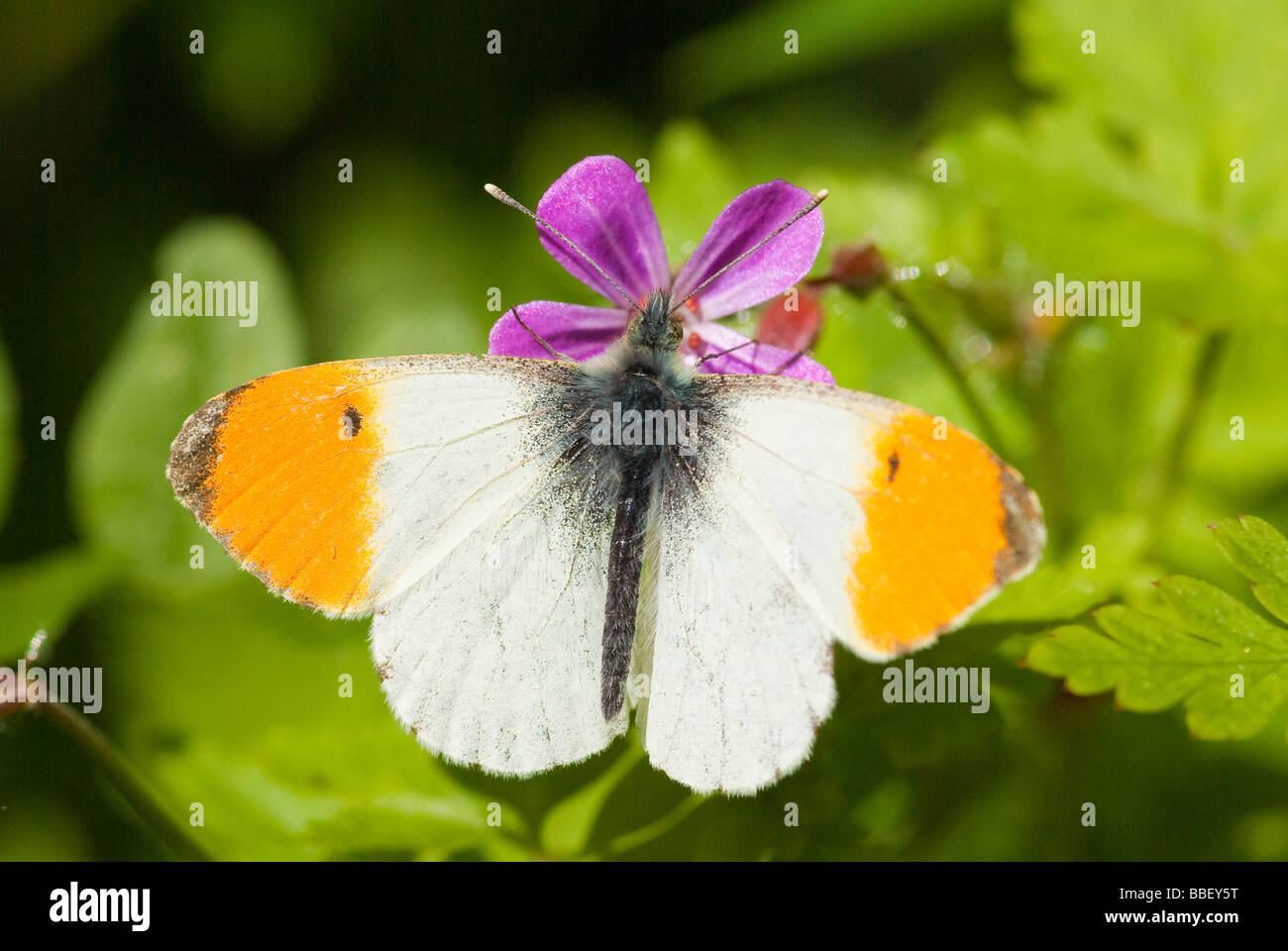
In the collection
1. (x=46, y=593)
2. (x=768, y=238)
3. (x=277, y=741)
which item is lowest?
(x=277, y=741)

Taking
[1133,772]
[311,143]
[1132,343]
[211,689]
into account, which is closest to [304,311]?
[311,143]

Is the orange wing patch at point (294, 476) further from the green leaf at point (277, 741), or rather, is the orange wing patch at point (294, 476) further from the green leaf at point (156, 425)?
the green leaf at point (156, 425)

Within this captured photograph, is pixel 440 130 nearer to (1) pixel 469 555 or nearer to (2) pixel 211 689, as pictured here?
(2) pixel 211 689

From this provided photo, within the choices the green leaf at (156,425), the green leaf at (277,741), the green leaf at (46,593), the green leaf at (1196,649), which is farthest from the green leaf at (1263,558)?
the green leaf at (46,593)

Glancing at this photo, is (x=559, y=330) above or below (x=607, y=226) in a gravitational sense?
below

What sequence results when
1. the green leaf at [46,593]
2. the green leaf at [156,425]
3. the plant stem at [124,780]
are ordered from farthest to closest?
the green leaf at [156,425] → the green leaf at [46,593] → the plant stem at [124,780]

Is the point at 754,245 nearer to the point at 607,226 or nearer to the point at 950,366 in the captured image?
the point at 607,226

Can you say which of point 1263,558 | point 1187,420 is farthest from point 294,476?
point 1187,420
